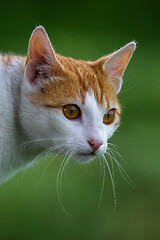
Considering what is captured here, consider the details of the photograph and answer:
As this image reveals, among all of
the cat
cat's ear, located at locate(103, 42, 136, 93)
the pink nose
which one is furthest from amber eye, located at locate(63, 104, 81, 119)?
cat's ear, located at locate(103, 42, 136, 93)

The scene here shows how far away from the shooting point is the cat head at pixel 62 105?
1.42 m

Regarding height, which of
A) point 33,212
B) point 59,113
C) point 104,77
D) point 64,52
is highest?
point 64,52

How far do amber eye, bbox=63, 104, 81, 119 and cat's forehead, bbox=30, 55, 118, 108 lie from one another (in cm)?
2

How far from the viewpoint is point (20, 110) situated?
4.93ft

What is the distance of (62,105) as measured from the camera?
1.46 m

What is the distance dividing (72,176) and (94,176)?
4.9 inches

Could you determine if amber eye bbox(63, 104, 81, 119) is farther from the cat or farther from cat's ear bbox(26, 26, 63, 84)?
cat's ear bbox(26, 26, 63, 84)

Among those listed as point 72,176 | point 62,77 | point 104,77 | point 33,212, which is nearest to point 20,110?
point 62,77

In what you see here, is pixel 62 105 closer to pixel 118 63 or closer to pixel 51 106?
pixel 51 106

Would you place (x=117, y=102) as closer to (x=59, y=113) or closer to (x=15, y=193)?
(x=59, y=113)

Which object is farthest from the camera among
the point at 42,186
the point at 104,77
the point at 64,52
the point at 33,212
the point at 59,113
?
the point at 64,52

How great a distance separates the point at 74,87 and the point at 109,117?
178mm

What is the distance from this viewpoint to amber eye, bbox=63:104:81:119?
145 cm

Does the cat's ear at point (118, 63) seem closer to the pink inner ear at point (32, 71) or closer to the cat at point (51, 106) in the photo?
the cat at point (51, 106)
